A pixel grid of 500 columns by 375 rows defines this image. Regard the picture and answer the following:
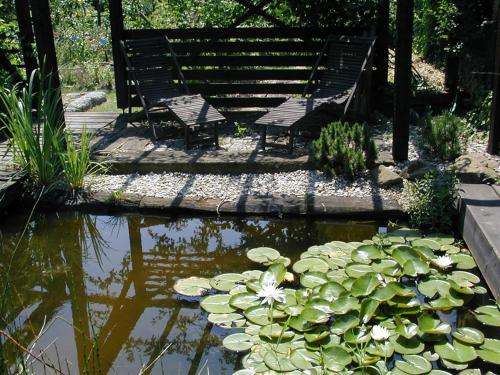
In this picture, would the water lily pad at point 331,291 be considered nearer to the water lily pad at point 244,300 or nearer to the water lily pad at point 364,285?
the water lily pad at point 364,285

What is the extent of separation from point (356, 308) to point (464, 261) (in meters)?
1.03

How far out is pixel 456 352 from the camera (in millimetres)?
3098

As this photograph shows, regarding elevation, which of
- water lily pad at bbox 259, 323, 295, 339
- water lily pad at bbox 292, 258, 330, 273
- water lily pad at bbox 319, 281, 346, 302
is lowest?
water lily pad at bbox 259, 323, 295, 339

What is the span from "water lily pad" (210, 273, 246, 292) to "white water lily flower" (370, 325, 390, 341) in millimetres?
1010

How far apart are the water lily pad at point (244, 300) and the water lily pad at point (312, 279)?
12.8 inches

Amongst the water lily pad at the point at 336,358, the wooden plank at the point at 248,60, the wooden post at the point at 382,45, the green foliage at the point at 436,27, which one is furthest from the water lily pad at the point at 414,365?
the green foliage at the point at 436,27

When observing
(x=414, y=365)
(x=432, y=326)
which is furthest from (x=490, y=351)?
(x=414, y=365)

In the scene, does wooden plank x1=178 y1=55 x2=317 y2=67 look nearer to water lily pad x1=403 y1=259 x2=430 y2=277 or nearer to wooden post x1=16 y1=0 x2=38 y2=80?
wooden post x1=16 y1=0 x2=38 y2=80

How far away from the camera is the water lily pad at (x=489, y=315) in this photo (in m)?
3.34

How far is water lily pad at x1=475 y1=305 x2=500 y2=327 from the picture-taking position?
11.0 ft

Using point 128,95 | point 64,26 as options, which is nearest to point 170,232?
point 128,95

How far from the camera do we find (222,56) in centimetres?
738

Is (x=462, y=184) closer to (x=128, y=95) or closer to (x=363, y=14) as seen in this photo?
(x=363, y=14)

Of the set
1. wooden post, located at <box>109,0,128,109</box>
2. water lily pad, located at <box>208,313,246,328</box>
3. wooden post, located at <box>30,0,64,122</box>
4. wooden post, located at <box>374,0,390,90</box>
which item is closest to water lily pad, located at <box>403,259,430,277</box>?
water lily pad, located at <box>208,313,246,328</box>
